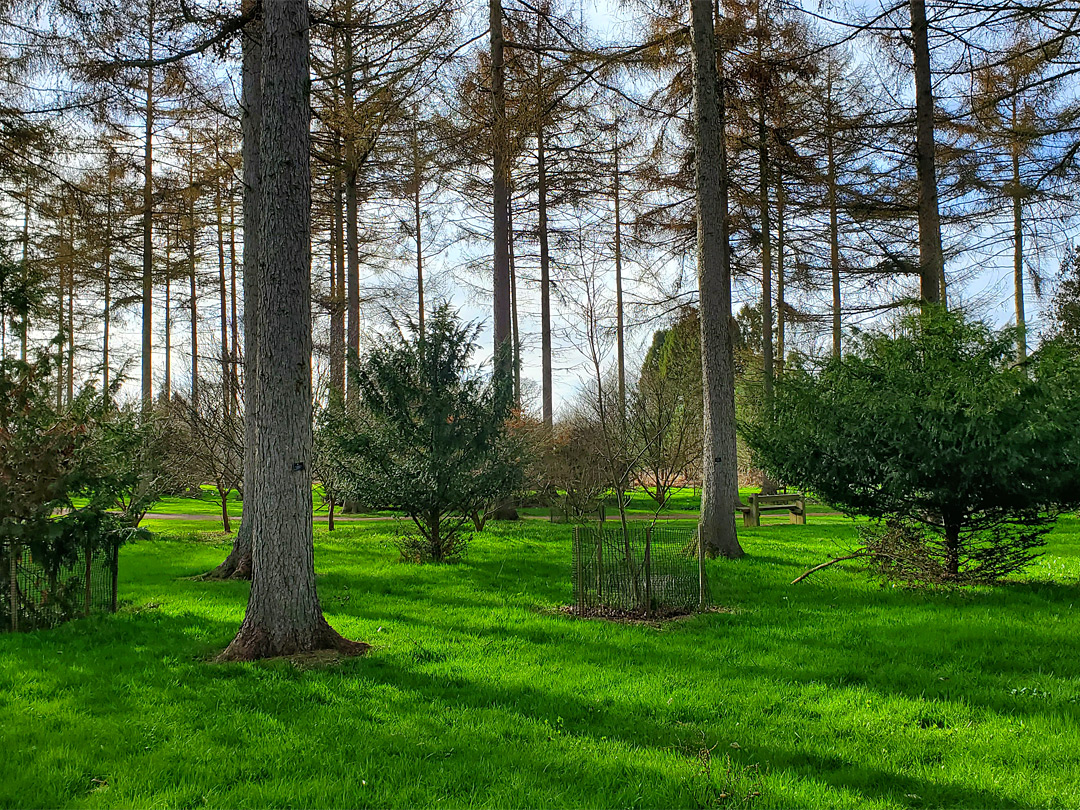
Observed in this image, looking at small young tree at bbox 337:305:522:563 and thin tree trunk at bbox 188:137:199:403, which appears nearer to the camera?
small young tree at bbox 337:305:522:563

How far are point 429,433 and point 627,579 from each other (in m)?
4.45

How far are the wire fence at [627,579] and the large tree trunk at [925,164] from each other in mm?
5677

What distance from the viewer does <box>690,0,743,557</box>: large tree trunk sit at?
416 inches

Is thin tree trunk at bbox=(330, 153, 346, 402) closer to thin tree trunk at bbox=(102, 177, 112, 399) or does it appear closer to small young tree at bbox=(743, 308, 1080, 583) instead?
thin tree trunk at bbox=(102, 177, 112, 399)

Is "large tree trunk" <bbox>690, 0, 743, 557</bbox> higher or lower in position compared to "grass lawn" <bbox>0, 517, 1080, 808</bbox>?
higher

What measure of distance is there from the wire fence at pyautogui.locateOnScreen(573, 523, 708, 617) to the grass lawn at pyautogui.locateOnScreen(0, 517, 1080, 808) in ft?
1.65

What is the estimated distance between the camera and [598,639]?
6297mm

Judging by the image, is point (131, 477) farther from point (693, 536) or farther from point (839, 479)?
point (839, 479)

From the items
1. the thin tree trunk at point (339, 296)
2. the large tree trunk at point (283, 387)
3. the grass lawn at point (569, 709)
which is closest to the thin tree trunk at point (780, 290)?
the thin tree trunk at point (339, 296)

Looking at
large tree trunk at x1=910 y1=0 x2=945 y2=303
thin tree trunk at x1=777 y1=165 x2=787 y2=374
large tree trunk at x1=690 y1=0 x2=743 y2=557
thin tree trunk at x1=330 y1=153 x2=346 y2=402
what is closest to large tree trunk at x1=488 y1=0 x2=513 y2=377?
thin tree trunk at x1=330 y1=153 x2=346 y2=402

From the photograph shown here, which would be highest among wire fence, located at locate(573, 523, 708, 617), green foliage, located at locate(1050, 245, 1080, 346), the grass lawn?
green foliage, located at locate(1050, 245, 1080, 346)

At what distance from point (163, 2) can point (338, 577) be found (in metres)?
6.96

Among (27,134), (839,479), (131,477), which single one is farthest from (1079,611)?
(27,134)

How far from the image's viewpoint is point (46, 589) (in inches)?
Result: 285
